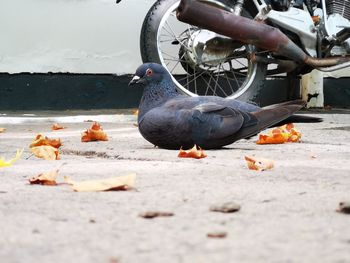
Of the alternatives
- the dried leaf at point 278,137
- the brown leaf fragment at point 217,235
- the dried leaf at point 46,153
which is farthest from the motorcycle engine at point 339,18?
the brown leaf fragment at point 217,235

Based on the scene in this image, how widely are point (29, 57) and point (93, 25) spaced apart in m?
0.67

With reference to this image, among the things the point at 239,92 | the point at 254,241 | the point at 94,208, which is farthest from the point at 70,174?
the point at 239,92

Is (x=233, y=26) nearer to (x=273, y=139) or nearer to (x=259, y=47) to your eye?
(x=273, y=139)

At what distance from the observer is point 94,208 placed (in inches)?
53.9

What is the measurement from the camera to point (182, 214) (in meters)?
1.30

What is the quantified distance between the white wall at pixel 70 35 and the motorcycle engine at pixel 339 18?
197 cm

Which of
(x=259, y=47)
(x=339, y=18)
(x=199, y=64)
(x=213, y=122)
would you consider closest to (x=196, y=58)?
(x=199, y=64)

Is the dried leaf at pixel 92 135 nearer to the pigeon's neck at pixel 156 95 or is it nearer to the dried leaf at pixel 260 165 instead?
the pigeon's neck at pixel 156 95

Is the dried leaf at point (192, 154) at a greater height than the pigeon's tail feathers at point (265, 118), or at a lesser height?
lesser

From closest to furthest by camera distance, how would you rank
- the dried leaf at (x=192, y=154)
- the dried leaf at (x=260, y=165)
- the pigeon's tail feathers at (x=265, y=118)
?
the dried leaf at (x=260, y=165) < the dried leaf at (x=192, y=154) < the pigeon's tail feathers at (x=265, y=118)

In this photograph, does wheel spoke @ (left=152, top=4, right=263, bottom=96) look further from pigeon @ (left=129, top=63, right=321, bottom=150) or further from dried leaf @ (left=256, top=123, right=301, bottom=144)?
pigeon @ (left=129, top=63, right=321, bottom=150)

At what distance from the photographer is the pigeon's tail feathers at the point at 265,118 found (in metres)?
2.83

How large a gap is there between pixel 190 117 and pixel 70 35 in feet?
13.5

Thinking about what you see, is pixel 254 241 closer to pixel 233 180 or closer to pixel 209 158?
pixel 233 180
